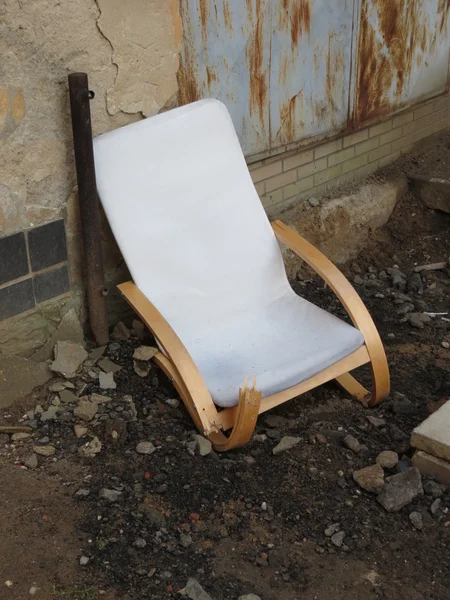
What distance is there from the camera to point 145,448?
2.95 meters

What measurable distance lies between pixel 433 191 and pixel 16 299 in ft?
9.90

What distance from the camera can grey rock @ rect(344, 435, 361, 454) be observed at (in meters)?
3.05

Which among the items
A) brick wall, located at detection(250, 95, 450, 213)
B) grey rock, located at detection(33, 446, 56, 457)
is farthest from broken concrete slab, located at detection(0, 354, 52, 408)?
brick wall, located at detection(250, 95, 450, 213)

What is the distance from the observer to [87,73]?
3.12 meters

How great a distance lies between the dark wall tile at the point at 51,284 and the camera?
3.20 m

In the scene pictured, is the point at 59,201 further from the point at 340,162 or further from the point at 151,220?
the point at 340,162

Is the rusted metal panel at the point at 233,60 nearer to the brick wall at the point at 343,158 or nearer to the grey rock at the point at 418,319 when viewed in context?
the brick wall at the point at 343,158

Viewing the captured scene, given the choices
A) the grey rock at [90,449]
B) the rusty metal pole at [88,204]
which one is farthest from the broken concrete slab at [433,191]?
the grey rock at [90,449]

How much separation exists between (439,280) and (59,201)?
2446mm

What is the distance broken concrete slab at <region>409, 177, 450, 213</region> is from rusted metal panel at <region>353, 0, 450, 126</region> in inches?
20.1

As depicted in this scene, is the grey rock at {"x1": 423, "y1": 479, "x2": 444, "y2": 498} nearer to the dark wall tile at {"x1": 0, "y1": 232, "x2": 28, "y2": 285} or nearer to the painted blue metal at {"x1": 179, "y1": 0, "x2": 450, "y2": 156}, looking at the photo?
the dark wall tile at {"x1": 0, "y1": 232, "x2": 28, "y2": 285}

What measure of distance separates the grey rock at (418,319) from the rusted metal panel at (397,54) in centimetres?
129

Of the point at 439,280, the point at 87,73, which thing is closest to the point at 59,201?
the point at 87,73

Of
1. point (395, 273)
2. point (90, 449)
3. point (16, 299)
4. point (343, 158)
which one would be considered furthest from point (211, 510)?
point (343, 158)
